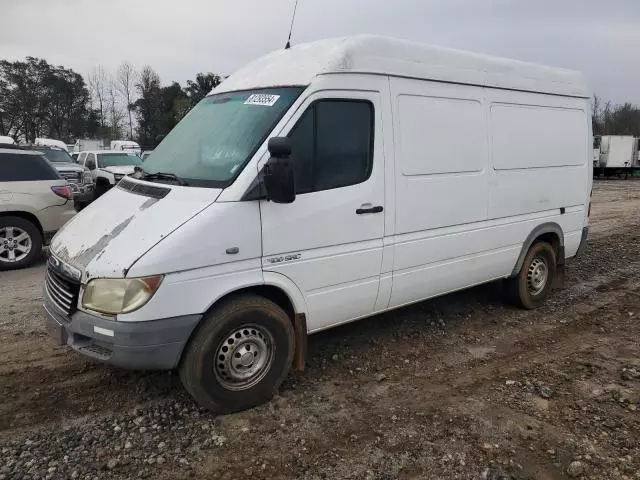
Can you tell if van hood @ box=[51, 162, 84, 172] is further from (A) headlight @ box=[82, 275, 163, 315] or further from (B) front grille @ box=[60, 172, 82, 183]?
(A) headlight @ box=[82, 275, 163, 315]

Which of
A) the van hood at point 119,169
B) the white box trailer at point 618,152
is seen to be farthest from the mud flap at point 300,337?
the white box trailer at point 618,152

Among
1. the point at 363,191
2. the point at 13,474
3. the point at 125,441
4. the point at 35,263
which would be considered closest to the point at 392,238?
the point at 363,191

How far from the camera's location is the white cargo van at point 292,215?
3480 millimetres

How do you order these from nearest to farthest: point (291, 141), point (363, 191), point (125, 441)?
point (125, 441), point (291, 141), point (363, 191)

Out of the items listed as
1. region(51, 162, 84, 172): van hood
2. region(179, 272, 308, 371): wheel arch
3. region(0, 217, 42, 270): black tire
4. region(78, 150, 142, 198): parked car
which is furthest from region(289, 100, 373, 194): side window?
region(78, 150, 142, 198): parked car

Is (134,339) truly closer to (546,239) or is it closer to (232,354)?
(232,354)

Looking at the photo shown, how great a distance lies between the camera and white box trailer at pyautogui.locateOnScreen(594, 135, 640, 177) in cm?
3297

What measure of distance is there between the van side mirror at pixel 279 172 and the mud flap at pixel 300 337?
3.22 ft

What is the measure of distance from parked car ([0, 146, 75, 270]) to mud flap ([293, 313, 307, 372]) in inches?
239

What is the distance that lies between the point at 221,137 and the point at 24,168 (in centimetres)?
577

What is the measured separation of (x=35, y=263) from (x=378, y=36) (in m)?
6.94

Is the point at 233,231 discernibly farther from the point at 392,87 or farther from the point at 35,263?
the point at 35,263

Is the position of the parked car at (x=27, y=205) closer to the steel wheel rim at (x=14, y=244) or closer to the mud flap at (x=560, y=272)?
the steel wheel rim at (x=14, y=244)

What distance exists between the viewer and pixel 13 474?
10.5 feet
